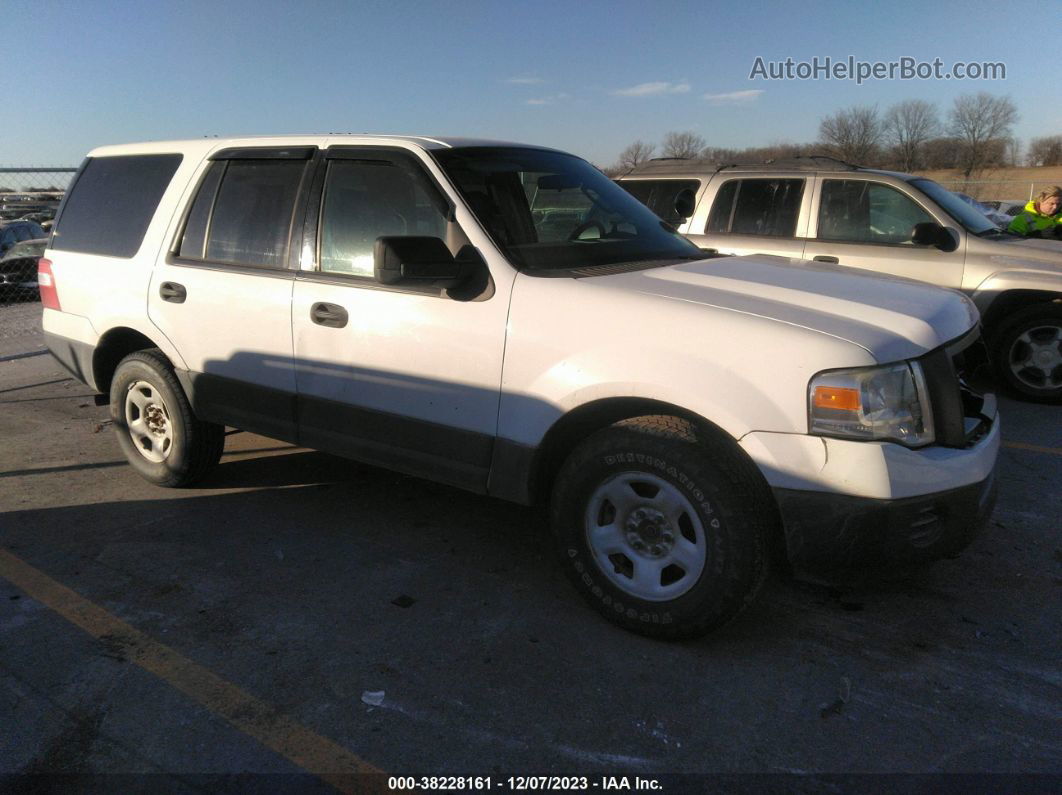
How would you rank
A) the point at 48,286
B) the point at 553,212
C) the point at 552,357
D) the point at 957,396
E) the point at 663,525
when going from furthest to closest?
the point at 48,286, the point at 553,212, the point at 552,357, the point at 663,525, the point at 957,396

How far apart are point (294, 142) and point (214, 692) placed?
2724mm

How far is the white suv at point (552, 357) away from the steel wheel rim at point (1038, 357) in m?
3.76

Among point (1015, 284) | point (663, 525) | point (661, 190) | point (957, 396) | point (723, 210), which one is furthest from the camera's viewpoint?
point (661, 190)

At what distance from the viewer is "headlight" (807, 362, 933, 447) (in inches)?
108

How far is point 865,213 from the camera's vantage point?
7082 mm

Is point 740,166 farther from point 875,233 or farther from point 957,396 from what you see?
point 957,396

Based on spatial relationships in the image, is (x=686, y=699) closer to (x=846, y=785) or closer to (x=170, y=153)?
(x=846, y=785)

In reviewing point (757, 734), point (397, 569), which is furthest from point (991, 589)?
point (397, 569)

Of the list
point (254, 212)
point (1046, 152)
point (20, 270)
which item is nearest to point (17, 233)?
point (20, 270)

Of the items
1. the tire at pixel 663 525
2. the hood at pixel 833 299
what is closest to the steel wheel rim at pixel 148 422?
the tire at pixel 663 525

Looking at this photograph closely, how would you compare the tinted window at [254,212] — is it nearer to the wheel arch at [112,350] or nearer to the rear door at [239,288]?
the rear door at [239,288]

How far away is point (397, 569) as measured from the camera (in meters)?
3.86

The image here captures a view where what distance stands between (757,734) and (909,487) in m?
0.97

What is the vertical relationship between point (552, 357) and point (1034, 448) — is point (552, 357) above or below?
above
